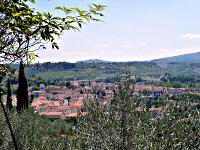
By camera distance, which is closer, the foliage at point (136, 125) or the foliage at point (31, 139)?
the foliage at point (136, 125)

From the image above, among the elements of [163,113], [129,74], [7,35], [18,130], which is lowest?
[18,130]

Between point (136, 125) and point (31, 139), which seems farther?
point (31, 139)

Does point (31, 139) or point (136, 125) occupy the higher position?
point (136, 125)

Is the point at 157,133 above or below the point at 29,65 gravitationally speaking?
below

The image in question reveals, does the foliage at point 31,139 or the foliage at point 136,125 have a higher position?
the foliage at point 136,125

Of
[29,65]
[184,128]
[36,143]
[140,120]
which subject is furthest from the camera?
[36,143]

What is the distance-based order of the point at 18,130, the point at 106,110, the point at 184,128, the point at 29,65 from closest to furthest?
the point at 29,65
the point at 184,128
the point at 106,110
the point at 18,130

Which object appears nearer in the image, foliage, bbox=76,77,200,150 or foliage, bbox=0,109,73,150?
foliage, bbox=76,77,200,150

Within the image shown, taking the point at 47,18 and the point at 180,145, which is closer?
the point at 47,18

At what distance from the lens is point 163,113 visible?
7840 millimetres

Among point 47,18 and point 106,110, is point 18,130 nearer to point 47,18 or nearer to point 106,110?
point 106,110

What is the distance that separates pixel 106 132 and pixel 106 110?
776 mm

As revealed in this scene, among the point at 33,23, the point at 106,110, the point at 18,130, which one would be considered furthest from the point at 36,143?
the point at 33,23

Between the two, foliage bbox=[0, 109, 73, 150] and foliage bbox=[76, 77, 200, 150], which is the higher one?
foliage bbox=[76, 77, 200, 150]
